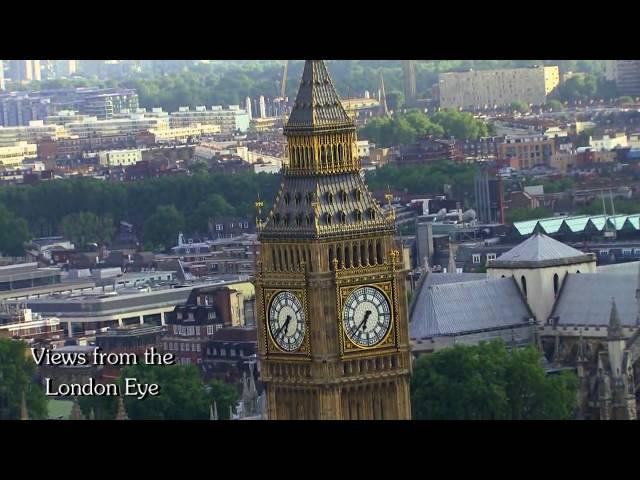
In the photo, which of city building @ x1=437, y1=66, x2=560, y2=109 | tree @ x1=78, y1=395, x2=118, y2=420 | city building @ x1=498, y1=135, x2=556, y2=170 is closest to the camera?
tree @ x1=78, y1=395, x2=118, y2=420

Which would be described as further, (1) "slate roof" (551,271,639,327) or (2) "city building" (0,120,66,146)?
(2) "city building" (0,120,66,146)

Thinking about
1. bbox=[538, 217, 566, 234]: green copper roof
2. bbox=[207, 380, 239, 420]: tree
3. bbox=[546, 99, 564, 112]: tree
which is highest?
bbox=[546, 99, 564, 112]: tree

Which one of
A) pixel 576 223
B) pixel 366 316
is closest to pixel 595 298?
pixel 366 316

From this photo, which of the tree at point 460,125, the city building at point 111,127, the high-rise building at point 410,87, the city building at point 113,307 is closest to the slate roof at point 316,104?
the city building at point 113,307

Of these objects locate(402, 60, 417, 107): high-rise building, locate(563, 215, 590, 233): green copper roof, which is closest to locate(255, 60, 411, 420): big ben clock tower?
locate(563, 215, 590, 233): green copper roof

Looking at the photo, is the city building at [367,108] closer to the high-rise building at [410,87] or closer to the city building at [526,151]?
the high-rise building at [410,87]

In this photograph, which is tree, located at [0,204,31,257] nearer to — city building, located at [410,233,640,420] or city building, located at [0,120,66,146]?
city building, located at [410,233,640,420]
